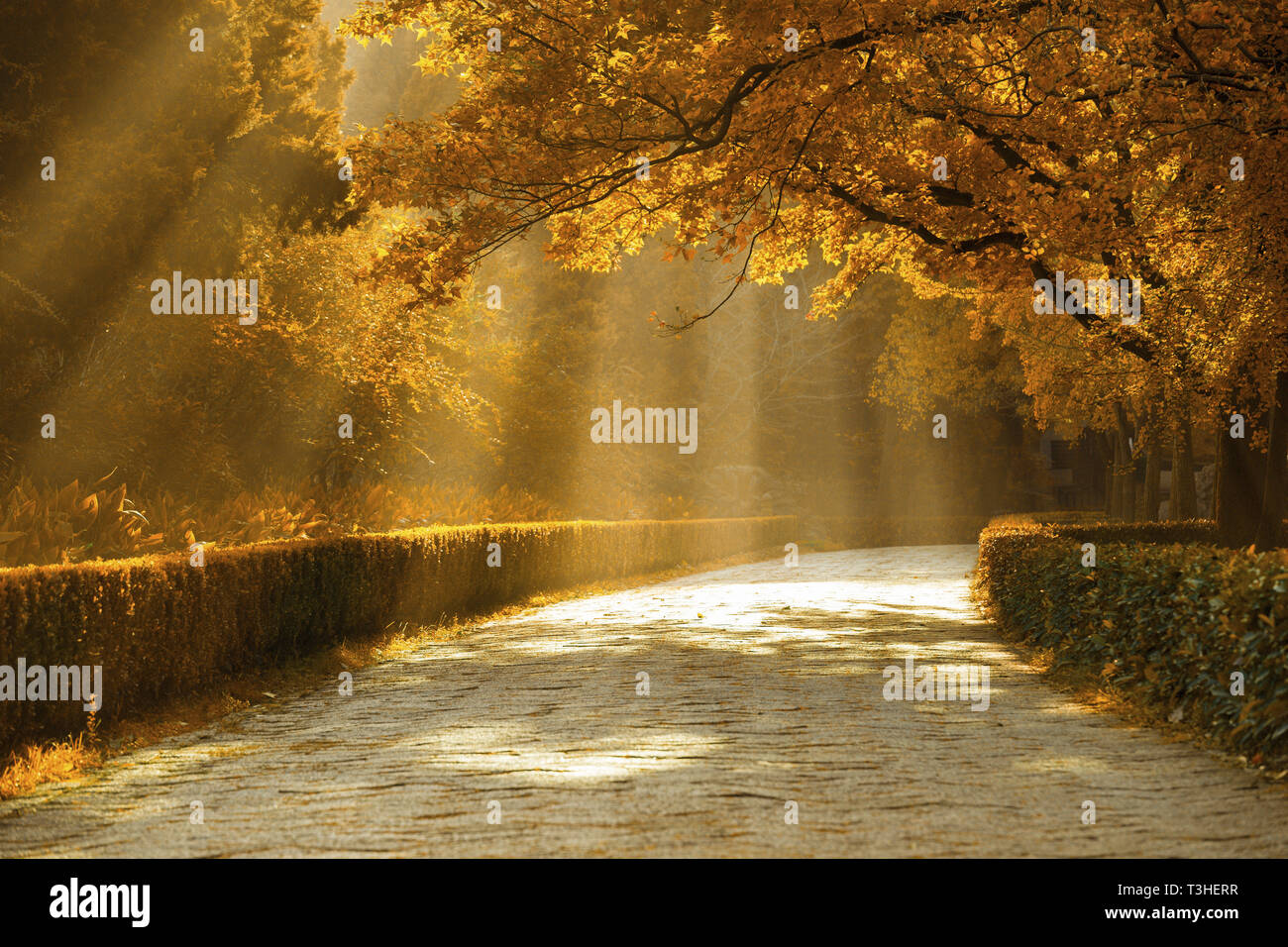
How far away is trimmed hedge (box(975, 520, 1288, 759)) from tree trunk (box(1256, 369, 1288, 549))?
13.3ft

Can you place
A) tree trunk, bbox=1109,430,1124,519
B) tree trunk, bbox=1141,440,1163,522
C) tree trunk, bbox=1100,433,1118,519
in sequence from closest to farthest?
tree trunk, bbox=1141,440,1163,522 < tree trunk, bbox=1109,430,1124,519 < tree trunk, bbox=1100,433,1118,519

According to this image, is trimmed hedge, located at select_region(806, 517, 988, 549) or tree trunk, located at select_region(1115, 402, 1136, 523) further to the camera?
trimmed hedge, located at select_region(806, 517, 988, 549)

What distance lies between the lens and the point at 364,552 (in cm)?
1366

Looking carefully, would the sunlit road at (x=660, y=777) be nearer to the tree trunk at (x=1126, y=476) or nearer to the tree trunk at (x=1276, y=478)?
the tree trunk at (x=1276, y=478)

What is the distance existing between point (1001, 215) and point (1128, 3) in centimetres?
491

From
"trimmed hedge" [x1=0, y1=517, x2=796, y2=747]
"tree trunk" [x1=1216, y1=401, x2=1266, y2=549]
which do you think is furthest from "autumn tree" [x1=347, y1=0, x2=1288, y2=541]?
"trimmed hedge" [x1=0, y1=517, x2=796, y2=747]

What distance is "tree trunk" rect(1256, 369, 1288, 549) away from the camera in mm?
15898

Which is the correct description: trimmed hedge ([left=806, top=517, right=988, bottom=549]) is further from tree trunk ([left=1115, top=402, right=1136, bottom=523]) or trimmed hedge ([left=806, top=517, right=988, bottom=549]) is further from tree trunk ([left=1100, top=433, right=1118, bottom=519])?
tree trunk ([left=1115, top=402, right=1136, bottom=523])

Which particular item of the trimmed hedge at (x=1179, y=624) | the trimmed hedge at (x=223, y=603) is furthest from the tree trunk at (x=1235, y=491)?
the trimmed hedge at (x=223, y=603)

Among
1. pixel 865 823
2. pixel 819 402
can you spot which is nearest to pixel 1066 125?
pixel 865 823

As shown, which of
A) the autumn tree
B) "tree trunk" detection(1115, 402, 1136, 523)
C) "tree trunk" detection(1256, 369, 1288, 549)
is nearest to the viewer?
the autumn tree

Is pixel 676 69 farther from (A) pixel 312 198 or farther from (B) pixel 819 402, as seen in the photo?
(B) pixel 819 402

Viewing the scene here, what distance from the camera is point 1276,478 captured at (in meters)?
16.4

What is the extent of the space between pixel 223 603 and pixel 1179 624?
7868 mm
